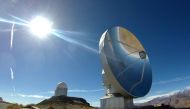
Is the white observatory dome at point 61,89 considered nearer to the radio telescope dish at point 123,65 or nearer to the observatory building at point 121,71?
the observatory building at point 121,71

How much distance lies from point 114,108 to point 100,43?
48.9ft

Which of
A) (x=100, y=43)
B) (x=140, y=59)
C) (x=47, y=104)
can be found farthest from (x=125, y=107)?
(x=47, y=104)

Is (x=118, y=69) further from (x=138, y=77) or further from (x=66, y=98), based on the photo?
(x=66, y=98)

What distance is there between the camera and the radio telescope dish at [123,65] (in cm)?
4600

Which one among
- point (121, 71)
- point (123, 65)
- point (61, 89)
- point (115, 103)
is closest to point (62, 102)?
point (61, 89)

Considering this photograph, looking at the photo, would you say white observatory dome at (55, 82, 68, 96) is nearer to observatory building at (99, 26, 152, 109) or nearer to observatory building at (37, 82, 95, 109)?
observatory building at (37, 82, 95, 109)

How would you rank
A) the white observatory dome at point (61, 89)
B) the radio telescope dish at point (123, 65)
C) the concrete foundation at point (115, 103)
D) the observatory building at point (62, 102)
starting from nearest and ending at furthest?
the radio telescope dish at point (123, 65)
the concrete foundation at point (115, 103)
the observatory building at point (62, 102)
the white observatory dome at point (61, 89)

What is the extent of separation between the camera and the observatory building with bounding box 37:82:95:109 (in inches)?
3354

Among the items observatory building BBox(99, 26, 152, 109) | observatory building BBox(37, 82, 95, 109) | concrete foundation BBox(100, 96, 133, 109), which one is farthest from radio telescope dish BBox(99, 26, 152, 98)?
observatory building BBox(37, 82, 95, 109)

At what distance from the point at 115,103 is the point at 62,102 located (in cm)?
4529

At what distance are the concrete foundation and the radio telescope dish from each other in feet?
4.32

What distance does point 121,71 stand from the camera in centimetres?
4666

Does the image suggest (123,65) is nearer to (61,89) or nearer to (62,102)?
(62,102)

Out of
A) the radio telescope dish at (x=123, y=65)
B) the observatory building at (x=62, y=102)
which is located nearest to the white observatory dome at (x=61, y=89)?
the observatory building at (x=62, y=102)
